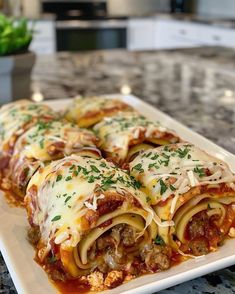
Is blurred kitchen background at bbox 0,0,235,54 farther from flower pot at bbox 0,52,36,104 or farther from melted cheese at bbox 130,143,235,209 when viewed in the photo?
melted cheese at bbox 130,143,235,209

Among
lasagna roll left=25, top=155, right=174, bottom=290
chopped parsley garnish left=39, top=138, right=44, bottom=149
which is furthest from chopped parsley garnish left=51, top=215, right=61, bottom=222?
chopped parsley garnish left=39, top=138, right=44, bottom=149

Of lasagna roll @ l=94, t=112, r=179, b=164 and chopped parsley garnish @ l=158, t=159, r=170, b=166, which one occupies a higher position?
chopped parsley garnish @ l=158, t=159, r=170, b=166

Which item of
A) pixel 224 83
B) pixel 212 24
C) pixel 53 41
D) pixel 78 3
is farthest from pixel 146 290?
pixel 78 3

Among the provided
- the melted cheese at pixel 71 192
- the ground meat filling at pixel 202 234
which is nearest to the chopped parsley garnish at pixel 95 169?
the melted cheese at pixel 71 192

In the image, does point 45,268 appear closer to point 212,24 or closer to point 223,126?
point 223,126

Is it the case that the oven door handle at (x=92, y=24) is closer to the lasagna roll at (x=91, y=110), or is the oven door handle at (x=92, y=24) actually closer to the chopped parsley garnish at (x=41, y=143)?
the lasagna roll at (x=91, y=110)

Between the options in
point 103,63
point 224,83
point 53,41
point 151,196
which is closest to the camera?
point 151,196

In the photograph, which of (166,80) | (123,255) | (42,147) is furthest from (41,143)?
(166,80)
